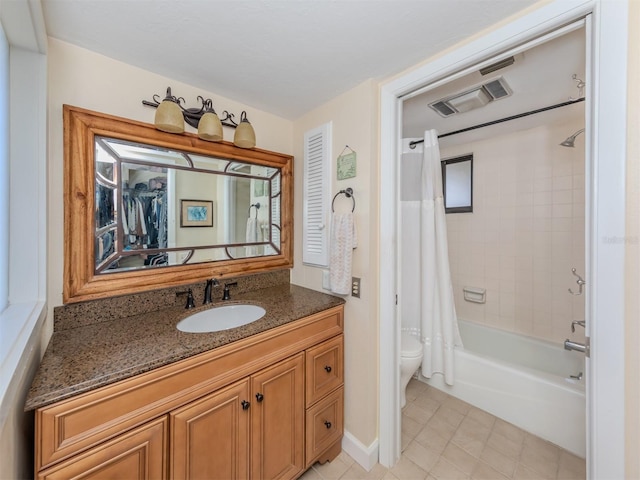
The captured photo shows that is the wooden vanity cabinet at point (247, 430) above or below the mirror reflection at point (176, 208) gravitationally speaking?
below

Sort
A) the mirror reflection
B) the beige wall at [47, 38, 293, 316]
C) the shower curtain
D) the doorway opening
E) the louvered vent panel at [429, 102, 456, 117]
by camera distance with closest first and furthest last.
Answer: the doorway opening < the beige wall at [47, 38, 293, 316] < the mirror reflection < the louvered vent panel at [429, 102, 456, 117] < the shower curtain

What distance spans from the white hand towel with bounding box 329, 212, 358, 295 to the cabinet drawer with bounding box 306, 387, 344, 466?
2.01 ft

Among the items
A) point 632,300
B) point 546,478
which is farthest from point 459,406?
point 632,300

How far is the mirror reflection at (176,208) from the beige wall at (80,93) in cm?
13

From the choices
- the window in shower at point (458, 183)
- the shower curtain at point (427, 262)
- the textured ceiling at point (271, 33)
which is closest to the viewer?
the textured ceiling at point (271, 33)

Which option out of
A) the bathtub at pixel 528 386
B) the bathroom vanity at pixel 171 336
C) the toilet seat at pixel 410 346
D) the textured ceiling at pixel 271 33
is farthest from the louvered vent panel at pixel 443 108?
the bathtub at pixel 528 386

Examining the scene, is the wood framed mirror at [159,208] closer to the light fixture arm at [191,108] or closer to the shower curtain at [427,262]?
the light fixture arm at [191,108]

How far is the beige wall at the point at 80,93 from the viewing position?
1071 millimetres

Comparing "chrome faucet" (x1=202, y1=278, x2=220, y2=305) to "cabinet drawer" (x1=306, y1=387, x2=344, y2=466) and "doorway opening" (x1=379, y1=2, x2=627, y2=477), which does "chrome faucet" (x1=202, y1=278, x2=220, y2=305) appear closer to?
"cabinet drawer" (x1=306, y1=387, x2=344, y2=466)

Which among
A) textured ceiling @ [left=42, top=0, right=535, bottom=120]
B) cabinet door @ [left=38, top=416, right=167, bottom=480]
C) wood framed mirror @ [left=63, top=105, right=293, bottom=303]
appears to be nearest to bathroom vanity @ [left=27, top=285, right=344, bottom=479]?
cabinet door @ [left=38, top=416, right=167, bottom=480]

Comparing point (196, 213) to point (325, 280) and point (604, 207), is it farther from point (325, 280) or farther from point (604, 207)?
point (604, 207)

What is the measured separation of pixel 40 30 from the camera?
0.90 meters

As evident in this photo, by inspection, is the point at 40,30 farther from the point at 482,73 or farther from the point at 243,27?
the point at 482,73

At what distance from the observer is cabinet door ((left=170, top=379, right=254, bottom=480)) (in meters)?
0.90
